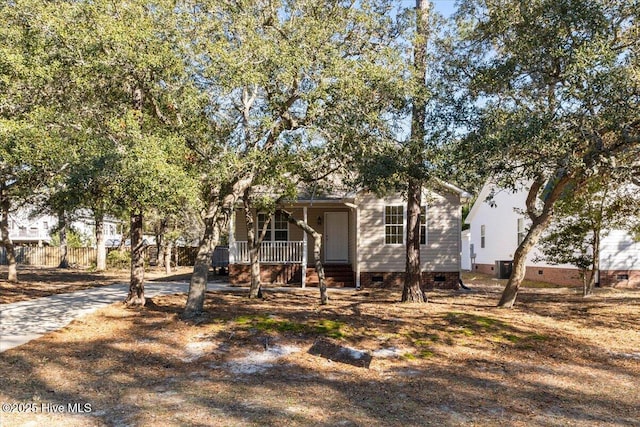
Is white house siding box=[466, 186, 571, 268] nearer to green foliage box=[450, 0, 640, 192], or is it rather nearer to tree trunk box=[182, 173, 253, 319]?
green foliage box=[450, 0, 640, 192]

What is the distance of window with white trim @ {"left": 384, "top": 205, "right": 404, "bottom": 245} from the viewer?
19.0m

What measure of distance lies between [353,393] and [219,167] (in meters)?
4.99

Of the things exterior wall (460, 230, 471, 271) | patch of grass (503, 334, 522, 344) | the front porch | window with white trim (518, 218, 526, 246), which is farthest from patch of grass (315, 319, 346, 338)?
exterior wall (460, 230, 471, 271)

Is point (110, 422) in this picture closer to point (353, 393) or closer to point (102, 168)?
point (353, 393)

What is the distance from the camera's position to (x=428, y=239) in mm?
18906

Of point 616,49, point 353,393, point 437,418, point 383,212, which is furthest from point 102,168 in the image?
point 383,212

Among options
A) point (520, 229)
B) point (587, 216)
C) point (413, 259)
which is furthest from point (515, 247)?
point (413, 259)

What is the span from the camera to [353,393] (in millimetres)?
6547

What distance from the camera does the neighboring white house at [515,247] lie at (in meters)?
18.9

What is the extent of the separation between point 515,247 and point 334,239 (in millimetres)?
9353

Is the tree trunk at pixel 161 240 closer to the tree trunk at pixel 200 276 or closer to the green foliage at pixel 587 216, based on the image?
the tree trunk at pixel 200 276

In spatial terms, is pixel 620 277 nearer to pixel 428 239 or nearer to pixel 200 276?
pixel 428 239

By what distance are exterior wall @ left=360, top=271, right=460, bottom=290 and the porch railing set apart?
Result: 2662 mm

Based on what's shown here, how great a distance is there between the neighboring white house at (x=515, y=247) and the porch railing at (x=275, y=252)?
289 inches
